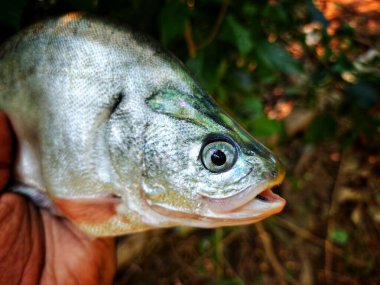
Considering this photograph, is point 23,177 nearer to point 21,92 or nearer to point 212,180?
point 21,92

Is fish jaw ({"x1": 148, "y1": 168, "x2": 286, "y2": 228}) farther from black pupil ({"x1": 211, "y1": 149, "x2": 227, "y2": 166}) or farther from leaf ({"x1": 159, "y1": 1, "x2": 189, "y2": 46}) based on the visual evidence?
leaf ({"x1": 159, "y1": 1, "x2": 189, "y2": 46})

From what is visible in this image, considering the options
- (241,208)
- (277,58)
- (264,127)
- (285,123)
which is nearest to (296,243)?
(285,123)

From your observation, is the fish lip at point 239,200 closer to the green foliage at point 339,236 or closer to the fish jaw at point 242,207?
the fish jaw at point 242,207

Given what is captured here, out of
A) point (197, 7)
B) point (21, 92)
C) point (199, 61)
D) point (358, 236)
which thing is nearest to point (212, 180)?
point (21, 92)

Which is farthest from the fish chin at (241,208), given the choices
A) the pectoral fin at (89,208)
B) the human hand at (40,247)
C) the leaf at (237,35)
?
the leaf at (237,35)

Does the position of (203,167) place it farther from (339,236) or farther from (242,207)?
(339,236)

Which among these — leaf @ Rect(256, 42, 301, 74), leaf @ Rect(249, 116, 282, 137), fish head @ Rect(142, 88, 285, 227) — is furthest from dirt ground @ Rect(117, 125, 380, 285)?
fish head @ Rect(142, 88, 285, 227)

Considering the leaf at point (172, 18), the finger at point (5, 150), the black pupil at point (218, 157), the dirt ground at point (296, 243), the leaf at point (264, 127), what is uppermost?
the leaf at point (172, 18)

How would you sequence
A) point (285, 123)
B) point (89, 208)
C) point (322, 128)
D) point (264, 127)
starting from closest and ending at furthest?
point (89, 208), point (264, 127), point (322, 128), point (285, 123)
